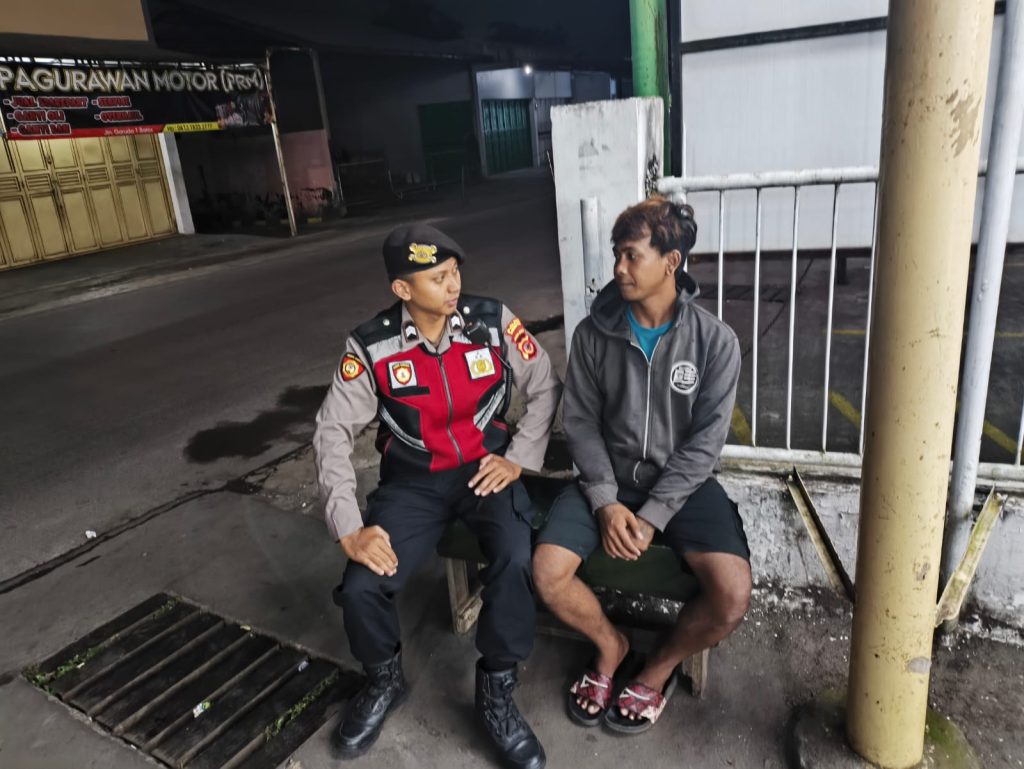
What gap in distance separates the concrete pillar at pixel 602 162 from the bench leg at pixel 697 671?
1.36 meters

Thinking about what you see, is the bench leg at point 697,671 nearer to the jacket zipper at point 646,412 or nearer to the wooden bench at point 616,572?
the wooden bench at point 616,572

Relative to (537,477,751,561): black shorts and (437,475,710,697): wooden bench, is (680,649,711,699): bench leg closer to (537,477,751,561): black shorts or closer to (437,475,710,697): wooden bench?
(437,475,710,697): wooden bench

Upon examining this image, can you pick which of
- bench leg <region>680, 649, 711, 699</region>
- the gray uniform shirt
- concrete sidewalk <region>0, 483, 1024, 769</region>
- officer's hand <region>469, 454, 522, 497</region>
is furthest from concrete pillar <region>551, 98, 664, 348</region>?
concrete sidewalk <region>0, 483, 1024, 769</region>

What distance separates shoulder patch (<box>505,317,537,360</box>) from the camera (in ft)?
8.64

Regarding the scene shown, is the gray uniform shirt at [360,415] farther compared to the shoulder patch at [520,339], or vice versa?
the shoulder patch at [520,339]

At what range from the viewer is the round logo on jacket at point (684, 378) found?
7.82 ft

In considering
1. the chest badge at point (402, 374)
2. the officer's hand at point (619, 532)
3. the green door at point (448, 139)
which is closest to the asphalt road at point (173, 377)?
the chest badge at point (402, 374)

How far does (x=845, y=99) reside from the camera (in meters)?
6.12

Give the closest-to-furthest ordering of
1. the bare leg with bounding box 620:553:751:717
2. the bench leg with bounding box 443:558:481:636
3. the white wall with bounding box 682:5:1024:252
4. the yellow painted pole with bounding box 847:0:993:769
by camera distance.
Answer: the yellow painted pole with bounding box 847:0:993:769 → the bare leg with bounding box 620:553:751:717 → the bench leg with bounding box 443:558:481:636 → the white wall with bounding box 682:5:1024:252

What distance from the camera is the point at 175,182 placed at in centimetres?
1471

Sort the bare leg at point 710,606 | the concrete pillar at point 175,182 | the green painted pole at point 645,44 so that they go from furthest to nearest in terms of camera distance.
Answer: the concrete pillar at point 175,182 < the green painted pole at point 645,44 < the bare leg at point 710,606

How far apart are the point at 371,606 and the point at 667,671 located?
3.17ft

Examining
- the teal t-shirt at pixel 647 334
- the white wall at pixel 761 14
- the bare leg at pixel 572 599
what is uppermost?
the white wall at pixel 761 14

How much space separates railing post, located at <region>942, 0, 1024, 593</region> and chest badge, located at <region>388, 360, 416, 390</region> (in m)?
1.75
